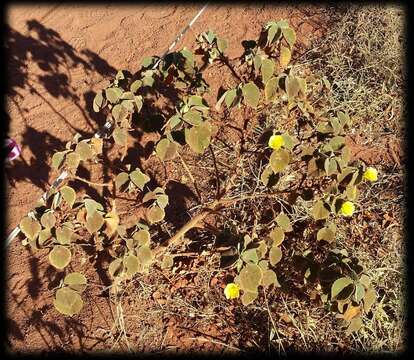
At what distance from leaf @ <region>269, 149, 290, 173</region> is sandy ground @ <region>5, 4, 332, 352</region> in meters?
1.27

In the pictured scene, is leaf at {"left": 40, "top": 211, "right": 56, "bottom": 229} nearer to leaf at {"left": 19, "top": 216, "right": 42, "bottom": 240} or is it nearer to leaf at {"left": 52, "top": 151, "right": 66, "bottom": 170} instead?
leaf at {"left": 19, "top": 216, "right": 42, "bottom": 240}

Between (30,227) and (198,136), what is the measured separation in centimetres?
74

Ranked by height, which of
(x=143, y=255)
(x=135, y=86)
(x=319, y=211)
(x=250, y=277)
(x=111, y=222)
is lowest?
(x=319, y=211)

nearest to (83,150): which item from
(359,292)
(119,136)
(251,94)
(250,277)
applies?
A: (119,136)

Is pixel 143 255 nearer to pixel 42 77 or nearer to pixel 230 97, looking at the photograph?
pixel 230 97

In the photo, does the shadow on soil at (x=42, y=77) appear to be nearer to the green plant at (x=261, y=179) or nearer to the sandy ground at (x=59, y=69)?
the sandy ground at (x=59, y=69)

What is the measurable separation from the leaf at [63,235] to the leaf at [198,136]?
1.96 feet

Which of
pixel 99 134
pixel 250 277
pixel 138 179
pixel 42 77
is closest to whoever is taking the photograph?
pixel 250 277

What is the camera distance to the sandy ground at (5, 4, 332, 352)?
266 centimetres

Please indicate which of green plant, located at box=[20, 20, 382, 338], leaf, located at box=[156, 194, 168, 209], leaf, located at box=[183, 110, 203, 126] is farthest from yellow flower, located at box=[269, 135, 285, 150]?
leaf, located at box=[156, 194, 168, 209]

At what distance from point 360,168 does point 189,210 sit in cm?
113

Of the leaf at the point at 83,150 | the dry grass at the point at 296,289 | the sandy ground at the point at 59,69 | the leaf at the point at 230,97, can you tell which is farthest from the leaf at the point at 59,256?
the leaf at the point at 230,97

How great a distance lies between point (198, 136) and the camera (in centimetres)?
181

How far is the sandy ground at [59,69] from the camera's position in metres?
2.66
